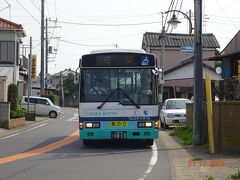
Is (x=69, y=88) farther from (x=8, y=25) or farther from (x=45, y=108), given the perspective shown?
(x=8, y=25)

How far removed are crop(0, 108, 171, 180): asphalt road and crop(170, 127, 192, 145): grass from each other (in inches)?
37.7

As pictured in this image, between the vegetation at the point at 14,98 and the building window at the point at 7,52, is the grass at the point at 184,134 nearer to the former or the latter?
the vegetation at the point at 14,98

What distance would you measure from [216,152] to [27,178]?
6.25m

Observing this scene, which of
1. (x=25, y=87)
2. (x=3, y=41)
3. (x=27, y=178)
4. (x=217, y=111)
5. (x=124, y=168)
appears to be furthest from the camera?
(x=25, y=87)

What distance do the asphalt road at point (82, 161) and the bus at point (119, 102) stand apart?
1.90ft

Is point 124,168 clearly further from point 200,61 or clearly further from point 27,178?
point 200,61

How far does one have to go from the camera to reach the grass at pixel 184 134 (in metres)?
17.5

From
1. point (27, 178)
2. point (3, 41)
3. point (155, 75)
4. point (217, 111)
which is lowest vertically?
point (27, 178)

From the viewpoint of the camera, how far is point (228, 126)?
13867 millimetres

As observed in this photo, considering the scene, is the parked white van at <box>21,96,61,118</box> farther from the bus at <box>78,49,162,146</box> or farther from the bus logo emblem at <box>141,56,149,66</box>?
the bus logo emblem at <box>141,56,149,66</box>

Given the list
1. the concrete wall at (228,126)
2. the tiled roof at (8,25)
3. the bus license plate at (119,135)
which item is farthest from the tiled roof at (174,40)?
the concrete wall at (228,126)

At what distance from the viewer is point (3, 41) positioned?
38.6m

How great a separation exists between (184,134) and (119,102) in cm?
522

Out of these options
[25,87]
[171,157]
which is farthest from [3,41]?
[171,157]
